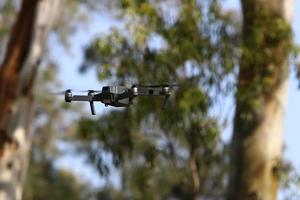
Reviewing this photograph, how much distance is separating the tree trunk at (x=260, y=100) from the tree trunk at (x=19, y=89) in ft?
9.55

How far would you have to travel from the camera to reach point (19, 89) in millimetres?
10594

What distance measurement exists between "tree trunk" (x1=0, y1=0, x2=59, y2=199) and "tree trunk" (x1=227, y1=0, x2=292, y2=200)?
2910 mm

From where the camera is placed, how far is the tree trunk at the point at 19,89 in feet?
33.5

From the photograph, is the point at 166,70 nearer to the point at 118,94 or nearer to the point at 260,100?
the point at 260,100

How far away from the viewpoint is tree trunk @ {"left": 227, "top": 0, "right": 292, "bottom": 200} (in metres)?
8.98

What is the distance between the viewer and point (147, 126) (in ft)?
33.6

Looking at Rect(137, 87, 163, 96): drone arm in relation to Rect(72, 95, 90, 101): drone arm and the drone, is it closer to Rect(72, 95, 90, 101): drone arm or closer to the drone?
the drone

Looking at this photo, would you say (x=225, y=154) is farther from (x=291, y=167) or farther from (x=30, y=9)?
(x=30, y=9)

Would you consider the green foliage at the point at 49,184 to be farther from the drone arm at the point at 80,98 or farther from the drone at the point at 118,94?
the drone at the point at 118,94

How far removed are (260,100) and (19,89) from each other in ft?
10.9

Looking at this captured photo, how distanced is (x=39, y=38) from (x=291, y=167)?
12.8 ft

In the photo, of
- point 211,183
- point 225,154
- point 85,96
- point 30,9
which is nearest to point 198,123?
point 225,154

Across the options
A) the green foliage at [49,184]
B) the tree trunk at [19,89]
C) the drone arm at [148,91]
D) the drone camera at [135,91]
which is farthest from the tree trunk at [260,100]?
the green foliage at [49,184]

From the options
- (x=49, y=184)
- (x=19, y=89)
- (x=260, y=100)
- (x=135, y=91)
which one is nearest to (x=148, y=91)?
(x=135, y=91)
